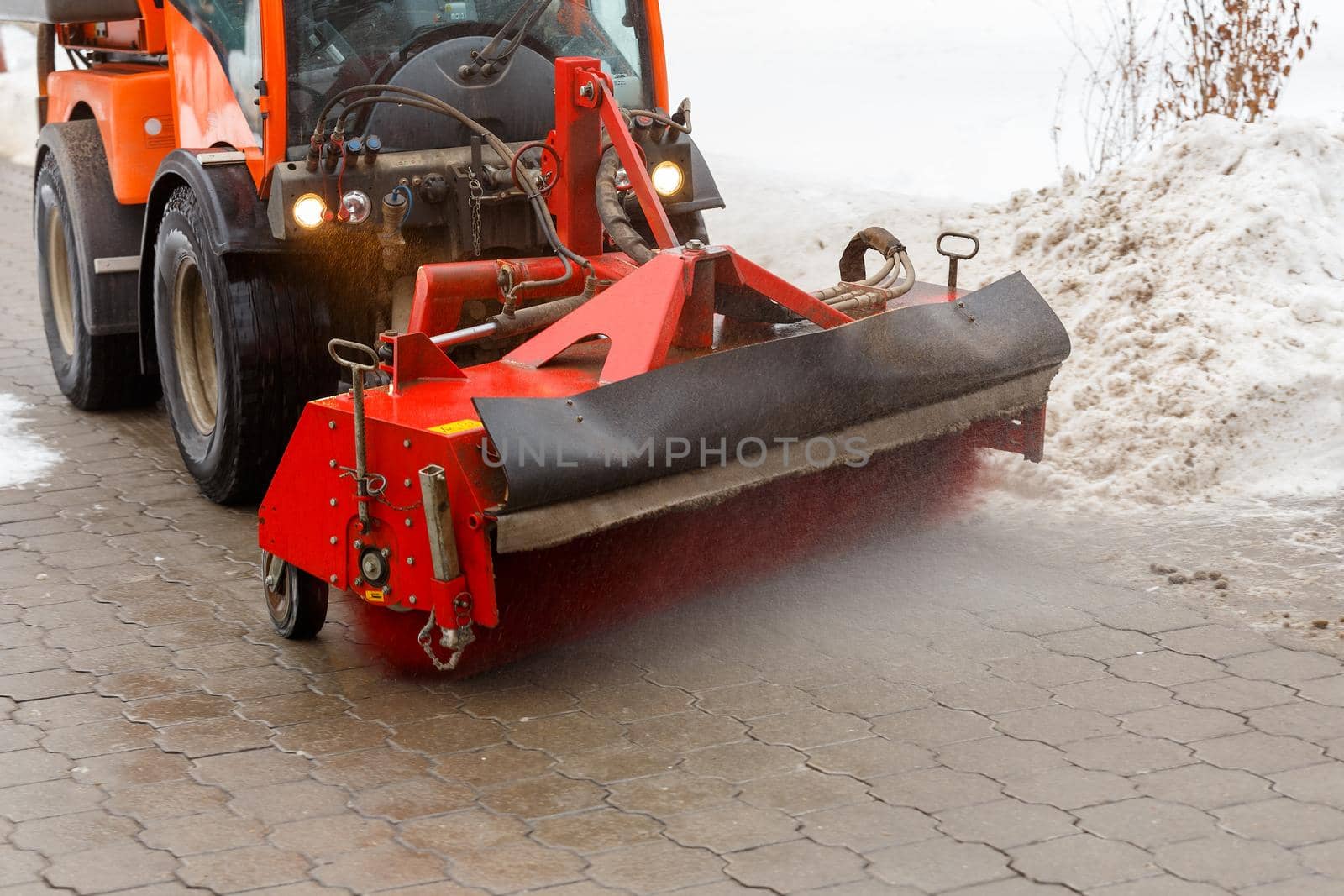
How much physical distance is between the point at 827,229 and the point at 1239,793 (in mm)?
5867

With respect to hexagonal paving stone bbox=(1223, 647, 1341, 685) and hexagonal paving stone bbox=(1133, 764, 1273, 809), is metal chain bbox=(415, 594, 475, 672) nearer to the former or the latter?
hexagonal paving stone bbox=(1133, 764, 1273, 809)

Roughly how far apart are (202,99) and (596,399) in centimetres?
249

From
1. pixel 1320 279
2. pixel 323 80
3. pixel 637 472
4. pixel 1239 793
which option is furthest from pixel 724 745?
pixel 1320 279

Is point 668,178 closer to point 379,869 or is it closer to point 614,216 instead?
point 614,216

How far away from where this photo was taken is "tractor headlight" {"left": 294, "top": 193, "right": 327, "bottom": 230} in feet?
16.5

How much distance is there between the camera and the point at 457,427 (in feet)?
12.8

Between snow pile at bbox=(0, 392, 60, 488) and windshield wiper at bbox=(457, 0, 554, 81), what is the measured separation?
2.39 meters

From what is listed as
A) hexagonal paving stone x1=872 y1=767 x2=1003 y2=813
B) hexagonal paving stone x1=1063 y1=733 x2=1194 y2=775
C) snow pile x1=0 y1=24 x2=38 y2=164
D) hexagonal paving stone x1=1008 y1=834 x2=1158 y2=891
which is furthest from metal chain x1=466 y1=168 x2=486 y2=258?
snow pile x1=0 y1=24 x2=38 y2=164

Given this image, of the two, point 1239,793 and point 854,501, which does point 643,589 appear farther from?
point 1239,793

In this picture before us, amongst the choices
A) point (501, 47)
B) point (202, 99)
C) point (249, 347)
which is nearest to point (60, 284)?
point (202, 99)

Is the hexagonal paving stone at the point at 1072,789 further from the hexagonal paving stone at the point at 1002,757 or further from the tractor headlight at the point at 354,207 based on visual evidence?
the tractor headlight at the point at 354,207

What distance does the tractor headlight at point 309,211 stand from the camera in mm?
5020

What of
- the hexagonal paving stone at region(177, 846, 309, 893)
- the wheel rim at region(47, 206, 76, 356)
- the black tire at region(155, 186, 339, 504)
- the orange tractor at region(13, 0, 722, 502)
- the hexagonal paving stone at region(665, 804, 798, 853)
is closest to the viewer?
the hexagonal paving stone at region(177, 846, 309, 893)

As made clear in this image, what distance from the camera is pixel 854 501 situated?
4867mm
